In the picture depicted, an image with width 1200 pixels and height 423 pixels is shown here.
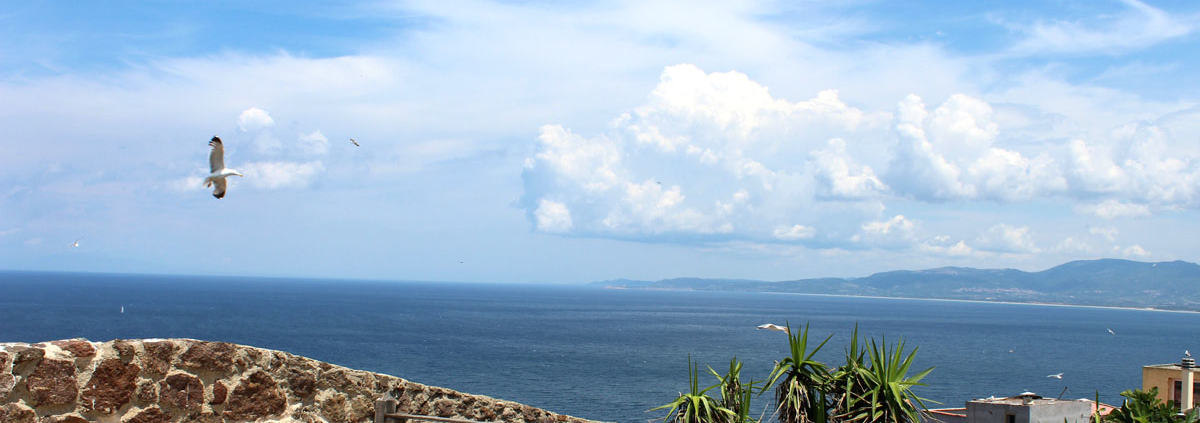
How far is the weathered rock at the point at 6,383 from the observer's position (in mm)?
5051

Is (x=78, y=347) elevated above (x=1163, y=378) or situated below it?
above

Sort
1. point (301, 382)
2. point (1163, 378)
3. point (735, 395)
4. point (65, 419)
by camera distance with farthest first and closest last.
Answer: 1. point (1163, 378)
2. point (735, 395)
3. point (301, 382)
4. point (65, 419)

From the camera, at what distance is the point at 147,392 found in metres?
5.64

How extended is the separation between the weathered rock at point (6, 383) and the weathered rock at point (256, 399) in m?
1.25

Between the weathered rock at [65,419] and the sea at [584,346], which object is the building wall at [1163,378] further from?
the weathered rock at [65,419]

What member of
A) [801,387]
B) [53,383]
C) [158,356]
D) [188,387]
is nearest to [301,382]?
[188,387]

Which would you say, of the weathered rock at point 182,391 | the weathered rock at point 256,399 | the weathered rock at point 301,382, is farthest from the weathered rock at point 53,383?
the weathered rock at point 301,382

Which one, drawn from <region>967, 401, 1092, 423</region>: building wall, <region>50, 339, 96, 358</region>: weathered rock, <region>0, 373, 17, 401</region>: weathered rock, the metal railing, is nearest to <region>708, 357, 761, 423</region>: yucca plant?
the metal railing

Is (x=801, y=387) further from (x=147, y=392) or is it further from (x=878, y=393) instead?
(x=147, y=392)

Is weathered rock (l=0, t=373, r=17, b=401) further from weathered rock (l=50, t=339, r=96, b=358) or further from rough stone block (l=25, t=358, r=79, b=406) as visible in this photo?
weathered rock (l=50, t=339, r=96, b=358)

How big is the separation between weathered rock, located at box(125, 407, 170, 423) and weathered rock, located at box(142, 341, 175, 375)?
235mm

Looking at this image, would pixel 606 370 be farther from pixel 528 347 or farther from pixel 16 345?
pixel 16 345

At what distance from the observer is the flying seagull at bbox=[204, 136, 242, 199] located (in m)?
7.79

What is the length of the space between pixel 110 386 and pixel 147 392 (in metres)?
0.22
